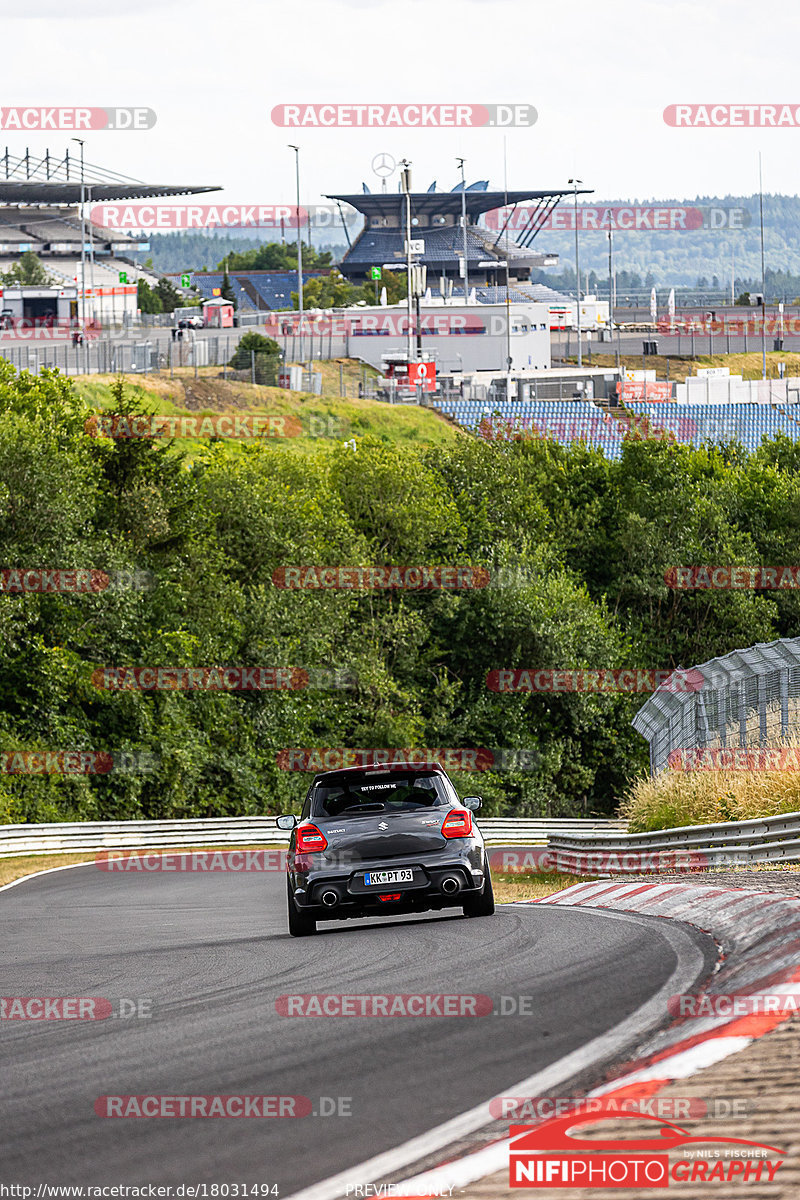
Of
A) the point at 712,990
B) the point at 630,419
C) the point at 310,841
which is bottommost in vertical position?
the point at 310,841

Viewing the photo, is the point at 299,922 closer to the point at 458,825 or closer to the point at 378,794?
the point at 378,794

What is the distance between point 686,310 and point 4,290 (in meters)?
113

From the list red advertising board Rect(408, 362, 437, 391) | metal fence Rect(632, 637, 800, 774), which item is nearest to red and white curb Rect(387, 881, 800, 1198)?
metal fence Rect(632, 637, 800, 774)

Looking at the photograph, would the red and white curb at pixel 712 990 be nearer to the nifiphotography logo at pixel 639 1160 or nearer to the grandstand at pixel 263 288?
the nifiphotography logo at pixel 639 1160

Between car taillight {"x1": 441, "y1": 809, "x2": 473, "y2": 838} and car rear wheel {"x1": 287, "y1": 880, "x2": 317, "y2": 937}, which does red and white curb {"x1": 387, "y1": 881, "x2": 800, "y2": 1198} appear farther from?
car rear wheel {"x1": 287, "y1": 880, "x2": 317, "y2": 937}

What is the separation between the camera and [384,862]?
428 inches

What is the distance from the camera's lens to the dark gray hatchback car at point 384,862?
10.8m

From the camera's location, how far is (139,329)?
82.2 m

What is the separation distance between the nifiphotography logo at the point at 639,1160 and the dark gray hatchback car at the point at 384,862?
6261 mm

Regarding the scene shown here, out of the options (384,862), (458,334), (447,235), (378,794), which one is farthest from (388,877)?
(447,235)

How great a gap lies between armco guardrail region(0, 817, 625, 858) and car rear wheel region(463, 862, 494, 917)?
17.2 metres

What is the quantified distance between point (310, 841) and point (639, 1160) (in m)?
6.89

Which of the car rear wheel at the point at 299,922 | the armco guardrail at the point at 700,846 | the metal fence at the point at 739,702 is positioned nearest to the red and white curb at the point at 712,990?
the armco guardrail at the point at 700,846

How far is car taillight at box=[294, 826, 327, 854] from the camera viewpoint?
10992mm
